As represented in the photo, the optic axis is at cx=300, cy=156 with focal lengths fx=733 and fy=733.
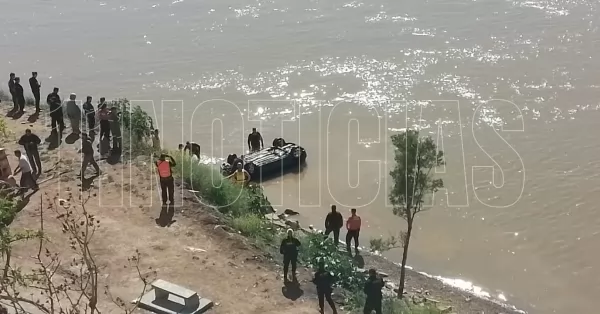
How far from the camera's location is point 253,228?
16453 mm

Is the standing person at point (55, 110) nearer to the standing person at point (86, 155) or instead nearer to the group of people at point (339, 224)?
the standing person at point (86, 155)

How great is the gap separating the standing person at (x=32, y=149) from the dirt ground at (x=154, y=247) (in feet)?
0.94

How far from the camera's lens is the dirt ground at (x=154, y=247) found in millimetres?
13984

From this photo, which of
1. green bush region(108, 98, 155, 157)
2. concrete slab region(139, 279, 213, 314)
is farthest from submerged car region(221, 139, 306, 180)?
concrete slab region(139, 279, 213, 314)

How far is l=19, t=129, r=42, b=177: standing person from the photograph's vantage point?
1733cm

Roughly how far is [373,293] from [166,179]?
19.3 ft

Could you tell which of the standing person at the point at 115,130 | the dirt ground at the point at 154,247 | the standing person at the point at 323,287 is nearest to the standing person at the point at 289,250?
the dirt ground at the point at 154,247

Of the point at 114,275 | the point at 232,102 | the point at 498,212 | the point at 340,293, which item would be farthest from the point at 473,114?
the point at 114,275

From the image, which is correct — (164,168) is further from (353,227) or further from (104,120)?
(353,227)

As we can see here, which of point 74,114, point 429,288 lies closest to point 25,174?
point 74,114

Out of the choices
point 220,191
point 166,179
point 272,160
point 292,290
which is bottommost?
point 292,290

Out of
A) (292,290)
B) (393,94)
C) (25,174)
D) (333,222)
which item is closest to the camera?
(292,290)

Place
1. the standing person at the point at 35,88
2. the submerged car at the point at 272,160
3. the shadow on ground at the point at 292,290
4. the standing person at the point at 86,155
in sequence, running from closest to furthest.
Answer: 1. the shadow on ground at the point at 292,290
2. the standing person at the point at 86,155
3. the submerged car at the point at 272,160
4. the standing person at the point at 35,88

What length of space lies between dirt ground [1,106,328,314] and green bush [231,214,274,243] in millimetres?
506
